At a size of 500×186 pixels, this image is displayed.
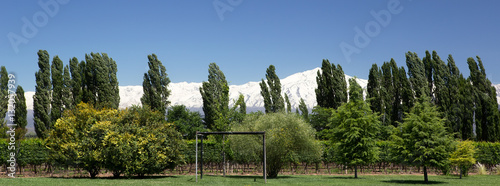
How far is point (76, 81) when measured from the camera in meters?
49.6

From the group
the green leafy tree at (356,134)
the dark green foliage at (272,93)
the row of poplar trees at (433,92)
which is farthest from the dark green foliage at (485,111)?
the green leafy tree at (356,134)

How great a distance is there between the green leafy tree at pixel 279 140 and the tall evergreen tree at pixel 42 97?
1132 inches

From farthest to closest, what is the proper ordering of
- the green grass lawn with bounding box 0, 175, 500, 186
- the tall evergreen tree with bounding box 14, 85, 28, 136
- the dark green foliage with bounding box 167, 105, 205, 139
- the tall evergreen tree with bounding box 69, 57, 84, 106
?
the dark green foliage with bounding box 167, 105, 205, 139 < the tall evergreen tree with bounding box 14, 85, 28, 136 < the tall evergreen tree with bounding box 69, 57, 84, 106 < the green grass lawn with bounding box 0, 175, 500, 186

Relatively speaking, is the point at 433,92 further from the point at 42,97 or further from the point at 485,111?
the point at 42,97

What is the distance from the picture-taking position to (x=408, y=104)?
2069 inches

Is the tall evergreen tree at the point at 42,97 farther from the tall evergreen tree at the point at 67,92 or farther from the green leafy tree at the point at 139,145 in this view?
the green leafy tree at the point at 139,145

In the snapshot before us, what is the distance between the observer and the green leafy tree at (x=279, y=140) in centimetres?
2895

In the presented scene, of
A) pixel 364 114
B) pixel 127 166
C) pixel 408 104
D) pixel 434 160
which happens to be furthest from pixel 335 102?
pixel 127 166

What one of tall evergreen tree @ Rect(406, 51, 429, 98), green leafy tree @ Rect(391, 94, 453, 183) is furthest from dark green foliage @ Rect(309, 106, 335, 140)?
green leafy tree @ Rect(391, 94, 453, 183)

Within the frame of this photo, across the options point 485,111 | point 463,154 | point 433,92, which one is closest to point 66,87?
point 463,154

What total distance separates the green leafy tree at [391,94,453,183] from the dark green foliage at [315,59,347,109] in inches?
1098

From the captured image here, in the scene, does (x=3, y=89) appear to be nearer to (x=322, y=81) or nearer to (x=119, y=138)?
(x=119, y=138)

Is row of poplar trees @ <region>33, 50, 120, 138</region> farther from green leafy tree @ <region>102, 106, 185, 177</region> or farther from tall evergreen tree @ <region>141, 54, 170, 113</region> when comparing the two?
green leafy tree @ <region>102, 106, 185, 177</region>

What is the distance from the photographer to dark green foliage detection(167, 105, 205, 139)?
6575cm
